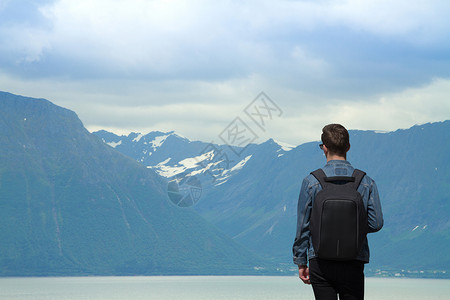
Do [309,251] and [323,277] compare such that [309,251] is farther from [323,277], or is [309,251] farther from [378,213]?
[378,213]

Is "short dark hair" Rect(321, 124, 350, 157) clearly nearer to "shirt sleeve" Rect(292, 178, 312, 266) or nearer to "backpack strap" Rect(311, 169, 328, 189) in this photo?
"backpack strap" Rect(311, 169, 328, 189)

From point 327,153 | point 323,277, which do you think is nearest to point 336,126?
point 327,153

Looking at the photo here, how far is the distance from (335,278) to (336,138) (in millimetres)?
1613

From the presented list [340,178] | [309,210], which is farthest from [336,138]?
[309,210]

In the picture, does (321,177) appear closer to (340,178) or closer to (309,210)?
(340,178)

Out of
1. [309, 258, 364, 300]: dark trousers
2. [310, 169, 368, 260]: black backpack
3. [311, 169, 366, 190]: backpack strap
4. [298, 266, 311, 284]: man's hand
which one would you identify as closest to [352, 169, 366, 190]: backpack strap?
[311, 169, 366, 190]: backpack strap

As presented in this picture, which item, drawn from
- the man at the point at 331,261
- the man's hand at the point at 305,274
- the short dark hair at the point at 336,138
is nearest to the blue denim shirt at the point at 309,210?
the man at the point at 331,261

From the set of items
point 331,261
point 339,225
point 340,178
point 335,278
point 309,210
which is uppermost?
point 340,178

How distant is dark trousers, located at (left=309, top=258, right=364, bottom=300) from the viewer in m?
8.79

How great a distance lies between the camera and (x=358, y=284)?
8.84 m

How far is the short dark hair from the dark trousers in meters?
1.30

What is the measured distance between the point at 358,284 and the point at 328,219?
91 centimetres

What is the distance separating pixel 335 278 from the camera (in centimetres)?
880

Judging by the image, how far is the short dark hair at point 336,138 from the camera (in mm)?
8859
